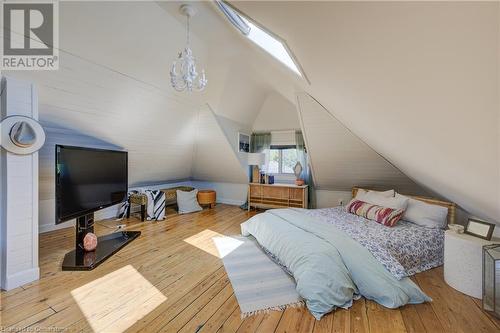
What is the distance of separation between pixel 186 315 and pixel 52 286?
4.42 ft

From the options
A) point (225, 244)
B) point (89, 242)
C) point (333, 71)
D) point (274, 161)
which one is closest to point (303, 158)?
point (274, 161)

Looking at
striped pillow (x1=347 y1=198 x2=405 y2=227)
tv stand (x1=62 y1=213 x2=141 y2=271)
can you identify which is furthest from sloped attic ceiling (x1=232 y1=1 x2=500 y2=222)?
tv stand (x1=62 y1=213 x2=141 y2=271)

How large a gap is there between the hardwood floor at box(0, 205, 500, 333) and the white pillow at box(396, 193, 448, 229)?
0.53m

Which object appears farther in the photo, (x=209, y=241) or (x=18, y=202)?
(x=209, y=241)

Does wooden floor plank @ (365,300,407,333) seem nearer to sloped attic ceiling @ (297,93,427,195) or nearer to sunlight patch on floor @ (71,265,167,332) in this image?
sunlight patch on floor @ (71,265,167,332)

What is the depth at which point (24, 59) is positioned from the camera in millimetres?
2043

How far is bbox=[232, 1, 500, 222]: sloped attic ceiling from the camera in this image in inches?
19.2

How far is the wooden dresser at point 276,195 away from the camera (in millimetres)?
4488

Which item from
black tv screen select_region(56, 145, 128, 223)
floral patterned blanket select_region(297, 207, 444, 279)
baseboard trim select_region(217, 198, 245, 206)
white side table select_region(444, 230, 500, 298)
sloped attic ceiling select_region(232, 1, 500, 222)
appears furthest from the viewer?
baseboard trim select_region(217, 198, 245, 206)

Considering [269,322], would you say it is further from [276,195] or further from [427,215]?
[276,195]

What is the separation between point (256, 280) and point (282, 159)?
11.1 ft

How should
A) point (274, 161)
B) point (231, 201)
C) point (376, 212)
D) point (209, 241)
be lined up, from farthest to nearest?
point (231, 201) → point (274, 161) → point (209, 241) → point (376, 212)

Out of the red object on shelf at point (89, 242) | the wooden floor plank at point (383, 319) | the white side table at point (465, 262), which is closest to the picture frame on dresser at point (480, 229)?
the white side table at point (465, 262)

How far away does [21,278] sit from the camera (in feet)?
6.27
